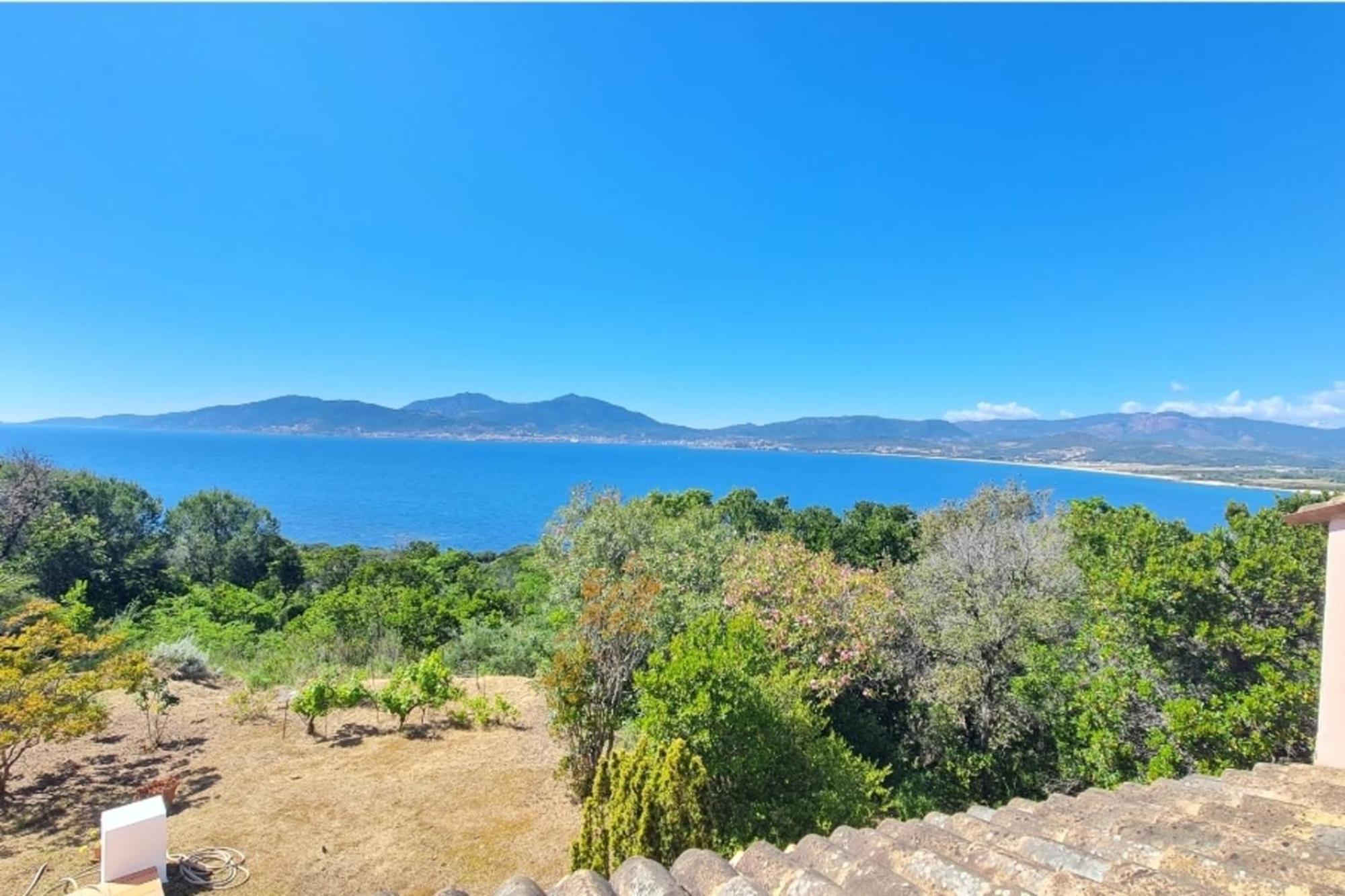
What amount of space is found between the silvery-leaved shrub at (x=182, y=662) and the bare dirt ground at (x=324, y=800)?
6.21 feet

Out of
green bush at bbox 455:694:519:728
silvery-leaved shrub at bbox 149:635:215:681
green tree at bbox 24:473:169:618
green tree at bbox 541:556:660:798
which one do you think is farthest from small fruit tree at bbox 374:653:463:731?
green tree at bbox 24:473:169:618

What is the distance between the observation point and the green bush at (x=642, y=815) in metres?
5.39

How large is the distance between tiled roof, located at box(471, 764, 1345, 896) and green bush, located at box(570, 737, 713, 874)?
235cm

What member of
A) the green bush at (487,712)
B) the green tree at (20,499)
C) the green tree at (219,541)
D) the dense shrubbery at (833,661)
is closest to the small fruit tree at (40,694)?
the dense shrubbery at (833,661)

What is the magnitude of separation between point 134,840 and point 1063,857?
8631mm

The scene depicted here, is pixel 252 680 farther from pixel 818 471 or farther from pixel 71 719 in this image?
pixel 818 471

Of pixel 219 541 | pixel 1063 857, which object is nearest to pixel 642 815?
pixel 1063 857

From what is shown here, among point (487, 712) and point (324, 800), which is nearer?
point (324, 800)

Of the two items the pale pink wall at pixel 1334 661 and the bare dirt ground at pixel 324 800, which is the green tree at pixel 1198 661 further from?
the bare dirt ground at pixel 324 800

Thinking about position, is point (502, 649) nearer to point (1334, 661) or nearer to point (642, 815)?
point (642, 815)

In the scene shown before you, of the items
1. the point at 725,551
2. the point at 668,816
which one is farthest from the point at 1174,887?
the point at 725,551

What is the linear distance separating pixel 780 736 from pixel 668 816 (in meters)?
2.08

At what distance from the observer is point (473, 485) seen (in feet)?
415

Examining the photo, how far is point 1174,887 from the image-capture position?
7.88ft
